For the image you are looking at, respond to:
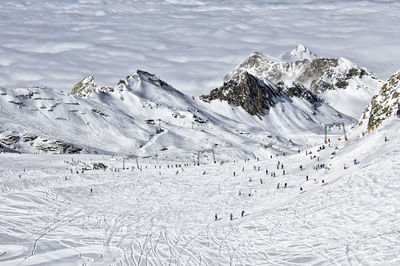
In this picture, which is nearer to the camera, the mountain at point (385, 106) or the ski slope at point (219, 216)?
the ski slope at point (219, 216)

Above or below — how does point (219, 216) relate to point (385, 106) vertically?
below

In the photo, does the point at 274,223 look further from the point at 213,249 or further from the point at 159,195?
the point at 159,195

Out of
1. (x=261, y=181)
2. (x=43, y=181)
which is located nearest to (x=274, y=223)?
(x=261, y=181)

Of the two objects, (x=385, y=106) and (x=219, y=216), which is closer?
(x=219, y=216)

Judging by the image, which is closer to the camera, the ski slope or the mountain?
the ski slope
